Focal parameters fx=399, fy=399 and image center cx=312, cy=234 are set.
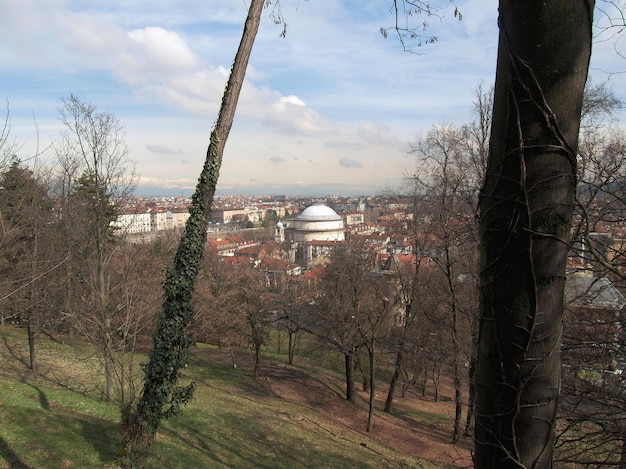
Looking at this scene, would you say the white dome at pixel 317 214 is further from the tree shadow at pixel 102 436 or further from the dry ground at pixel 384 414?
the tree shadow at pixel 102 436

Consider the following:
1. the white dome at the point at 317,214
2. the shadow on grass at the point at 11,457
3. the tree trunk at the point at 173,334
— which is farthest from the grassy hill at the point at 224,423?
the white dome at the point at 317,214

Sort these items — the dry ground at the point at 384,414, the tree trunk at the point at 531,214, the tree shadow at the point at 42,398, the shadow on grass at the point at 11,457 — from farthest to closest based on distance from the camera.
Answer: the dry ground at the point at 384,414, the tree shadow at the point at 42,398, the shadow on grass at the point at 11,457, the tree trunk at the point at 531,214

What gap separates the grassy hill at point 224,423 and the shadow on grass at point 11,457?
13 mm

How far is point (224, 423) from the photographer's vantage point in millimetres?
11992

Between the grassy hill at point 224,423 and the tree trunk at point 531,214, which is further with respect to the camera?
the grassy hill at point 224,423

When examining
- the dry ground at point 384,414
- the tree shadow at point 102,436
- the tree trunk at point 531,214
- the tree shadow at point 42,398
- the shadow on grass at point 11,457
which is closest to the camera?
the tree trunk at point 531,214

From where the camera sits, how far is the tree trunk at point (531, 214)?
1.30m

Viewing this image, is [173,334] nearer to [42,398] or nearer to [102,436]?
[102,436]

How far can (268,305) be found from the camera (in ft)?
64.1

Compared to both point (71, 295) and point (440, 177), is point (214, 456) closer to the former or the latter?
point (71, 295)

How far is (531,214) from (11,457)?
8.03m

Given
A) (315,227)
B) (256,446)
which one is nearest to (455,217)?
(256,446)

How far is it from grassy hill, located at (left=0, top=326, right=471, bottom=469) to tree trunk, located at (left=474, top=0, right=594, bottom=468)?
442 centimetres

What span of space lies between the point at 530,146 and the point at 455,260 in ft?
41.8
